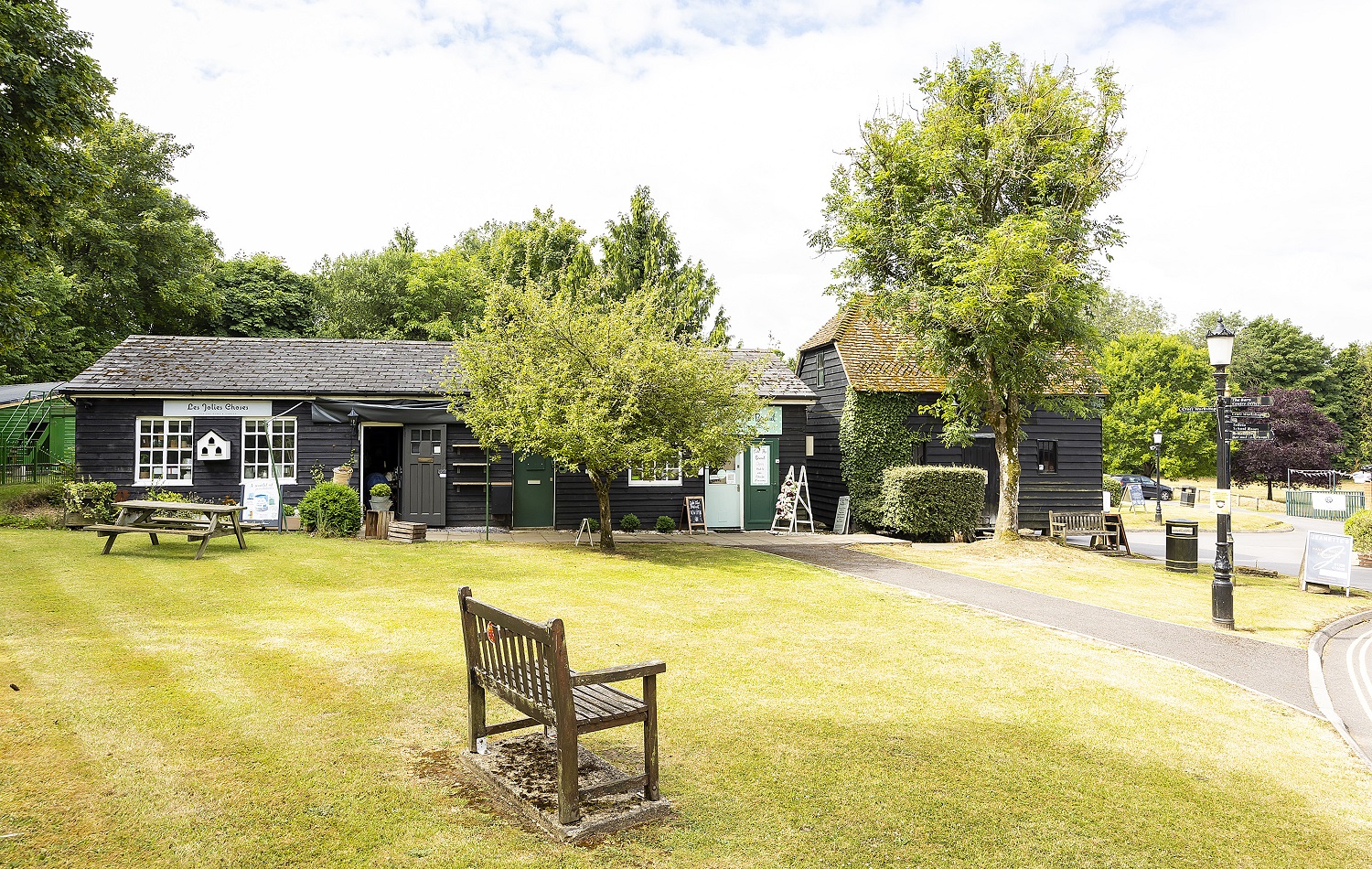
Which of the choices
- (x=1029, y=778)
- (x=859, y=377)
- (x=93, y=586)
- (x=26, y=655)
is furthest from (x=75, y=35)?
(x=859, y=377)

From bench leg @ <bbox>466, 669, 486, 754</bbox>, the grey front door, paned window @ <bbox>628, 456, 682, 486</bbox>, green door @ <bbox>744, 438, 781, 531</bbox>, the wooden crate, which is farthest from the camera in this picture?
green door @ <bbox>744, 438, 781, 531</bbox>

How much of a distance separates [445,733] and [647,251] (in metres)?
25.1

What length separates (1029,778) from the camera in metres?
5.17

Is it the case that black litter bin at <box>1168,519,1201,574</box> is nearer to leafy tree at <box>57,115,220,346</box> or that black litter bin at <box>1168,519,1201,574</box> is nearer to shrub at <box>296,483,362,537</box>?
shrub at <box>296,483,362,537</box>

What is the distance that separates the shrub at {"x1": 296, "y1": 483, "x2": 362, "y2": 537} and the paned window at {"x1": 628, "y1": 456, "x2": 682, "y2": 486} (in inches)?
229

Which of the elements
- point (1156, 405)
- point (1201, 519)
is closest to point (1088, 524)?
point (1201, 519)

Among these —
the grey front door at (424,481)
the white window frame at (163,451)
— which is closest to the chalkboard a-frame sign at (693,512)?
the grey front door at (424,481)

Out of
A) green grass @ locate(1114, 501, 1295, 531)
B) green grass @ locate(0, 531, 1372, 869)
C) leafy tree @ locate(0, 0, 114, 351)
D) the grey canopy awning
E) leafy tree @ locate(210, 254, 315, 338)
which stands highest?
leafy tree @ locate(210, 254, 315, 338)

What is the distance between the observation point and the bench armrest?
4.29m

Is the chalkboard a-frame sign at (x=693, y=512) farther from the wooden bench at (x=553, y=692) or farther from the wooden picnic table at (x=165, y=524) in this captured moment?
the wooden bench at (x=553, y=692)

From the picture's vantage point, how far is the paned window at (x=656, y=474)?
48.2 feet

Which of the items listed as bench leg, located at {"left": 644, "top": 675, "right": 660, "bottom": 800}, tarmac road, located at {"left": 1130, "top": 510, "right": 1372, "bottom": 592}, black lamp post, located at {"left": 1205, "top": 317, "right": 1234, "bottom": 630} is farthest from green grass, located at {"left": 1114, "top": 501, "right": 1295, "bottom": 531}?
bench leg, located at {"left": 644, "top": 675, "right": 660, "bottom": 800}

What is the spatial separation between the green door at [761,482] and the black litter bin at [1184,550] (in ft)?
29.3

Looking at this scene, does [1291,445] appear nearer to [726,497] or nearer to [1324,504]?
[1324,504]
